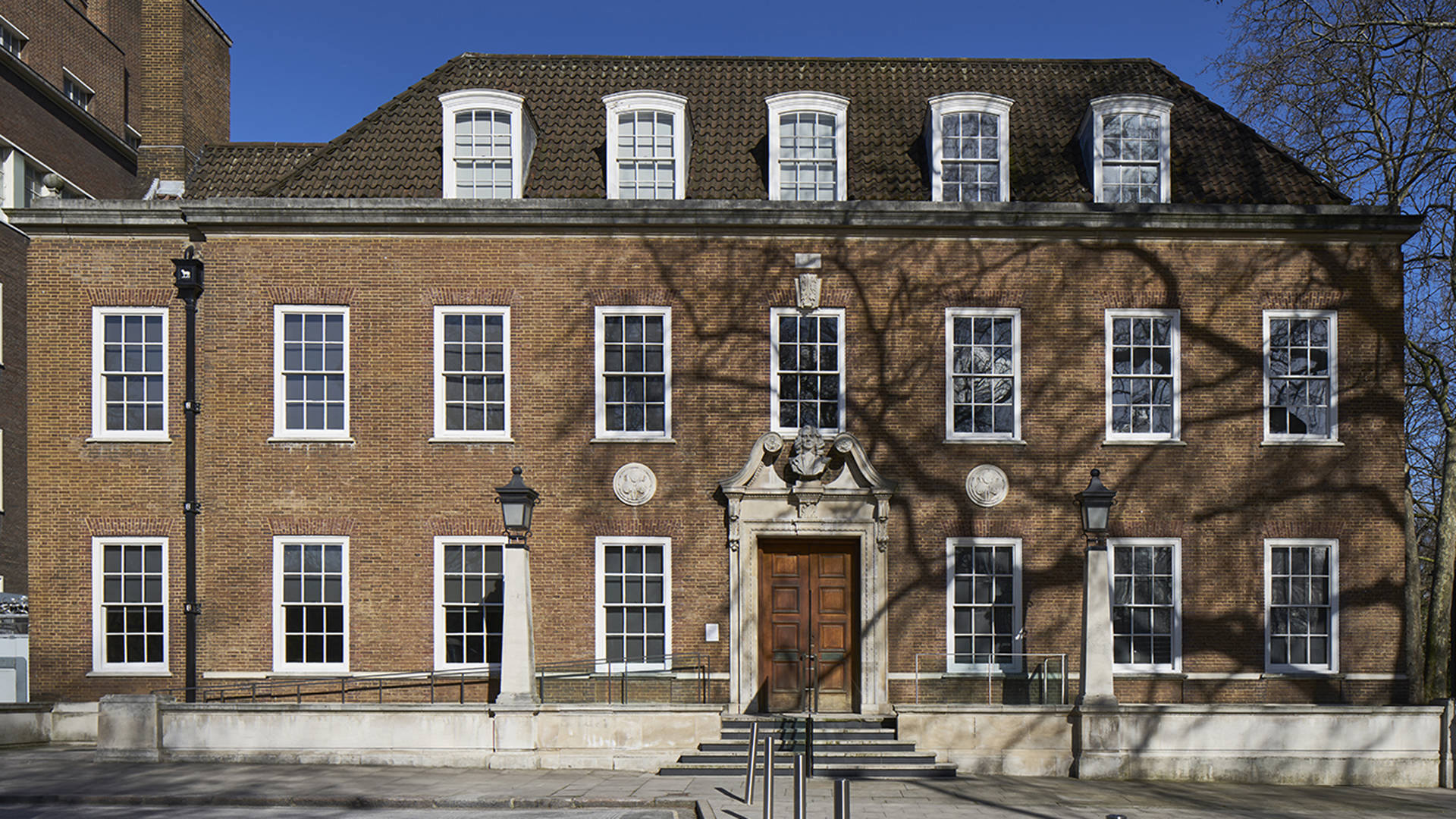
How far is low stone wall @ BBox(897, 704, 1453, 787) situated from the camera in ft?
51.0

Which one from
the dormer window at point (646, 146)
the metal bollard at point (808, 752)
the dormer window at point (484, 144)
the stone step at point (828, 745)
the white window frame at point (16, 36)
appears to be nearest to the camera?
the metal bollard at point (808, 752)

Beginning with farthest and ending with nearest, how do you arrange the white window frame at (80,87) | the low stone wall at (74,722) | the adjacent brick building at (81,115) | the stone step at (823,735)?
1. the white window frame at (80,87)
2. the adjacent brick building at (81,115)
3. the low stone wall at (74,722)
4. the stone step at (823,735)

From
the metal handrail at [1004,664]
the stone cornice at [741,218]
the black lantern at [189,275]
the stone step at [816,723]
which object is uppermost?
the stone cornice at [741,218]

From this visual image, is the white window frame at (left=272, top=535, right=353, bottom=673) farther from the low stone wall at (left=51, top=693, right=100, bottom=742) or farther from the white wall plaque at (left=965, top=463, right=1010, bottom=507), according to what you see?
the white wall plaque at (left=965, top=463, right=1010, bottom=507)

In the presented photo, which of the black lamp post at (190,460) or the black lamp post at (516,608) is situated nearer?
the black lamp post at (516,608)

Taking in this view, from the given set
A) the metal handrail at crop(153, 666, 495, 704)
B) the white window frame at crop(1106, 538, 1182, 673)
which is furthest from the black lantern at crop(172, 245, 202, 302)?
the white window frame at crop(1106, 538, 1182, 673)

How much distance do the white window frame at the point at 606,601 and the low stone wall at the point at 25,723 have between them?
8794 millimetres

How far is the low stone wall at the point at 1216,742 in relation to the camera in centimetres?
1555

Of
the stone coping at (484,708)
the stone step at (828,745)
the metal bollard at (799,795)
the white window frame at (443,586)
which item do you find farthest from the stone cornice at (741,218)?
the metal bollard at (799,795)

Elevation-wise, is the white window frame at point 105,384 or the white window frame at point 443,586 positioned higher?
the white window frame at point 105,384

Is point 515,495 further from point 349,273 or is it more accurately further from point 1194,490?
point 1194,490

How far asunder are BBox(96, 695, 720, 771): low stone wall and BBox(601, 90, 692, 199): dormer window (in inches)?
333

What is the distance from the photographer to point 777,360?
18438mm

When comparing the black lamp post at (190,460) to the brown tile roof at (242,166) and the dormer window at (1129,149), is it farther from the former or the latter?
the dormer window at (1129,149)
